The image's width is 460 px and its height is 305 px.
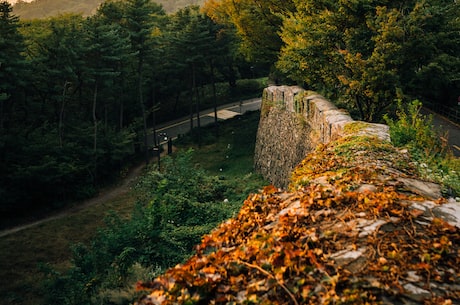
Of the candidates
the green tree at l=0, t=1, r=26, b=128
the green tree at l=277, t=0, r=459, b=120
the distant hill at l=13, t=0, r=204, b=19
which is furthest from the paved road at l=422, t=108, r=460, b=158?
the distant hill at l=13, t=0, r=204, b=19

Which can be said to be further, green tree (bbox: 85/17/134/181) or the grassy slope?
green tree (bbox: 85/17/134/181)

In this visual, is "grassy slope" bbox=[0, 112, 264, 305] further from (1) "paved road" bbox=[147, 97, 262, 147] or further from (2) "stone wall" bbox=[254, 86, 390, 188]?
(1) "paved road" bbox=[147, 97, 262, 147]

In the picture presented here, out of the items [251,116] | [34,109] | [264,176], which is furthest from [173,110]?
[264,176]

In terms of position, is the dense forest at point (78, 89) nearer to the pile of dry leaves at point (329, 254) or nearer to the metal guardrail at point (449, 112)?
the metal guardrail at point (449, 112)

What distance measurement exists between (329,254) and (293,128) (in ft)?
40.3

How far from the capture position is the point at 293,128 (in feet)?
50.7

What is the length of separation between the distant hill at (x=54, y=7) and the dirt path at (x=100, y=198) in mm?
85071

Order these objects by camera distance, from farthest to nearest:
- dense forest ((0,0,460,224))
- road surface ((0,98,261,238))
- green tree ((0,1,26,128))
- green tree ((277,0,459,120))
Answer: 1. road surface ((0,98,261,238))
2. green tree ((0,1,26,128))
3. dense forest ((0,0,460,224))
4. green tree ((277,0,459,120))

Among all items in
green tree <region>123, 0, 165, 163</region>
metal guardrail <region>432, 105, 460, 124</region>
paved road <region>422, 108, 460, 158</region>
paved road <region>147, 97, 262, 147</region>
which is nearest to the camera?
paved road <region>422, 108, 460, 158</region>

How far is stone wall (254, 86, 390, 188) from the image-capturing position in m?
9.66

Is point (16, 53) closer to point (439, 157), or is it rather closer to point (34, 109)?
point (34, 109)

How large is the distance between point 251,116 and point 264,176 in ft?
59.9

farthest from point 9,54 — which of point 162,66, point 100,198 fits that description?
point 162,66

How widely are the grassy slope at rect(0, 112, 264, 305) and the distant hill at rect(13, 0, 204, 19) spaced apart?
87.9 metres
